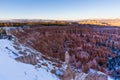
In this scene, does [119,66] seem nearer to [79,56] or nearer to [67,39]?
[79,56]

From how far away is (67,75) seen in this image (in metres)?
14.4

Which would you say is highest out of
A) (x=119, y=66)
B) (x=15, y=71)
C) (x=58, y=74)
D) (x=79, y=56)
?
(x=15, y=71)

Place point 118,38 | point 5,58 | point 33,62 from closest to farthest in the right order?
point 5,58 < point 33,62 < point 118,38

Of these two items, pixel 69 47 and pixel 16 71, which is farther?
pixel 69 47

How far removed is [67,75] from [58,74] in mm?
838

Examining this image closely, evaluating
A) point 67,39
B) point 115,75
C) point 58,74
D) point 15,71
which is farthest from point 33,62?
point 67,39

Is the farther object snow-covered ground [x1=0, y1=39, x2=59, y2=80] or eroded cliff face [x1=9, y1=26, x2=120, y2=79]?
eroded cliff face [x1=9, y1=26, x2=120, y2=79]

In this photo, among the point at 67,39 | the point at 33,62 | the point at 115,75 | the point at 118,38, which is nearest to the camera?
the point at 33,62

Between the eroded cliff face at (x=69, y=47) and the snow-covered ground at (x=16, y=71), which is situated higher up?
the snow-covered ground at (x=16, y=71)

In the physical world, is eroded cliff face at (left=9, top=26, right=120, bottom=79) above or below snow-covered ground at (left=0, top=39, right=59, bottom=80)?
below

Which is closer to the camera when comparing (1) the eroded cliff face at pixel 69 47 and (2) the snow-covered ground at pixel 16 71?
(2) the snow-covered ground at pixel 16 71

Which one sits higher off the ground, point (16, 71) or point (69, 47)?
point (16, 71)

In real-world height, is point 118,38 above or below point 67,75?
below

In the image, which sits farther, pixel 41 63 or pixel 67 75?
pixel 41 63
